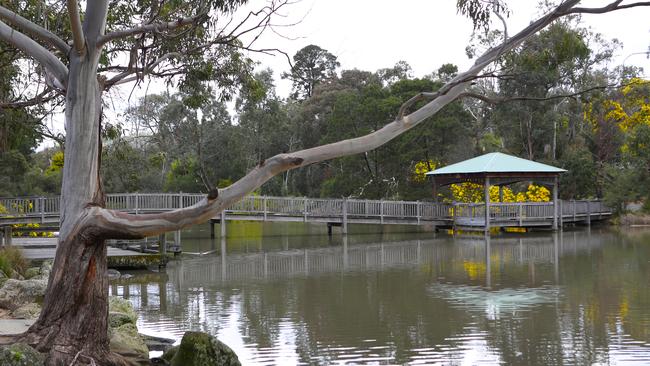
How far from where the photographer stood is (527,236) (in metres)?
26.7

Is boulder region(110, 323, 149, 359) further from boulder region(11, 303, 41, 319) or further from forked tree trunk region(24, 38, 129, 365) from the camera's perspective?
boulder region(11, 303, 41, 319)

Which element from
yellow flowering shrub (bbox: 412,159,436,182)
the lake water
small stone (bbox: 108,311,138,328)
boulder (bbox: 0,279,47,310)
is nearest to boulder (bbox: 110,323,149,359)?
small stone (bbox: 108,311,138,328)

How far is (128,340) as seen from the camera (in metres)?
8.08

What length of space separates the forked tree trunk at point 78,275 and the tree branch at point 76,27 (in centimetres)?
43

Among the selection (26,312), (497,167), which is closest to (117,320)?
(26,312)

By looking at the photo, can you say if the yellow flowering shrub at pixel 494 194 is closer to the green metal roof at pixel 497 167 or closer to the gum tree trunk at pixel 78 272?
the green metal roof at pixel 497 167

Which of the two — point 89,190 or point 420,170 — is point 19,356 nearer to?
point 89,190

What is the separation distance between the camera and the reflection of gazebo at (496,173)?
26.3 m

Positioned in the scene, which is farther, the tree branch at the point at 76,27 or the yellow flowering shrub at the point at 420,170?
the yellow flowering shrub at the point at 420,170

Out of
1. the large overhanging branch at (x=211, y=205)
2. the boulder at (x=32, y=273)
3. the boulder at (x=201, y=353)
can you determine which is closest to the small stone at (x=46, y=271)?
the boulder at (x=32, y=273)

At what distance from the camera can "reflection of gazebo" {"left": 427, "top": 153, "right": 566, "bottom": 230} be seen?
86.4ft

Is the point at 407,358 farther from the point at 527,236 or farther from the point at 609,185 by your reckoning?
the point at 609,185

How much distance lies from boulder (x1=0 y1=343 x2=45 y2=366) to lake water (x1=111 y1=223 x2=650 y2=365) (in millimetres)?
2683

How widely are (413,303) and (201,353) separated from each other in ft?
18.8
